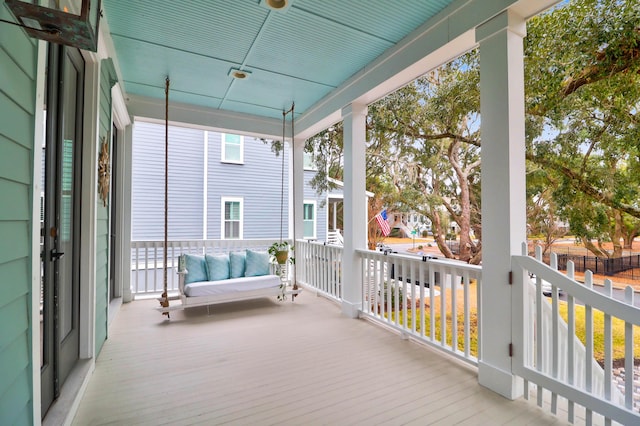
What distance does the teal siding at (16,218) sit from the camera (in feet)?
3.86

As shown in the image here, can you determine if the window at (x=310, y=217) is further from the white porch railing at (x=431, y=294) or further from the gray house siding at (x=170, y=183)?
the white porch railing at (x=431, y=294)

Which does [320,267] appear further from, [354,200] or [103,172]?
[103,172]

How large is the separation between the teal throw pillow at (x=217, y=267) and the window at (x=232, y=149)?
4.35 meters

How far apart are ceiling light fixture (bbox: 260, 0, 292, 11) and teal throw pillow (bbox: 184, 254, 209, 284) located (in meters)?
3.26

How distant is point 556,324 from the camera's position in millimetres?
2068

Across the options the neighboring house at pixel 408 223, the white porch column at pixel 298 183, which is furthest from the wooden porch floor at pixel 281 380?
the neighboring house at pixel 408 223

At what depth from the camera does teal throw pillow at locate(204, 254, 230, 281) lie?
A: 14.9 ft

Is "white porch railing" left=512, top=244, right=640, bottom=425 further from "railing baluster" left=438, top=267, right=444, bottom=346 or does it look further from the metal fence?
the metal fence

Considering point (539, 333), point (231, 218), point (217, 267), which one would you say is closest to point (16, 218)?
point (539, 333)

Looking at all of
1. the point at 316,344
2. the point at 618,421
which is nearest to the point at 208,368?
the point at 316,344

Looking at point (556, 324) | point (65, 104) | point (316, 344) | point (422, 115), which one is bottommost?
point (316, 344)

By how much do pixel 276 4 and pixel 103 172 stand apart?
223 cm

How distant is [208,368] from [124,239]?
2.96m

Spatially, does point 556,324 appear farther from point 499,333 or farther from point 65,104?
point 65,104
